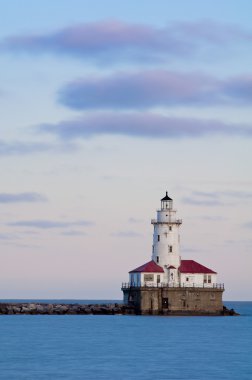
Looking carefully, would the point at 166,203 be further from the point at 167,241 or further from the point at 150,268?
the point at 150,268

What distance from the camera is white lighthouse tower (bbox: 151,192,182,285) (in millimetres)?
113438

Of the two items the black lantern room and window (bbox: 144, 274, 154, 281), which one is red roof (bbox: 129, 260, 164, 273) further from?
the black lantern room

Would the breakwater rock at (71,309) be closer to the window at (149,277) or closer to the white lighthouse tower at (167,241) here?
the window at (149,277)

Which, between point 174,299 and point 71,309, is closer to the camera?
point 174,299

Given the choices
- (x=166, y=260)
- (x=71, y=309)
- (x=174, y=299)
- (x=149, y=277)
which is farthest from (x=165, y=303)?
(x=71, y=309)

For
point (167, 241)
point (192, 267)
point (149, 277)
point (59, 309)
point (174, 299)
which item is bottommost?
point (59, 309)

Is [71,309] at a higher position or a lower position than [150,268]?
lower

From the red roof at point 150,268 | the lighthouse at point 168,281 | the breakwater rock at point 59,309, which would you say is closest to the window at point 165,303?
the lighthouse at point 168,281

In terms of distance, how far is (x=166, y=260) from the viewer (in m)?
114
